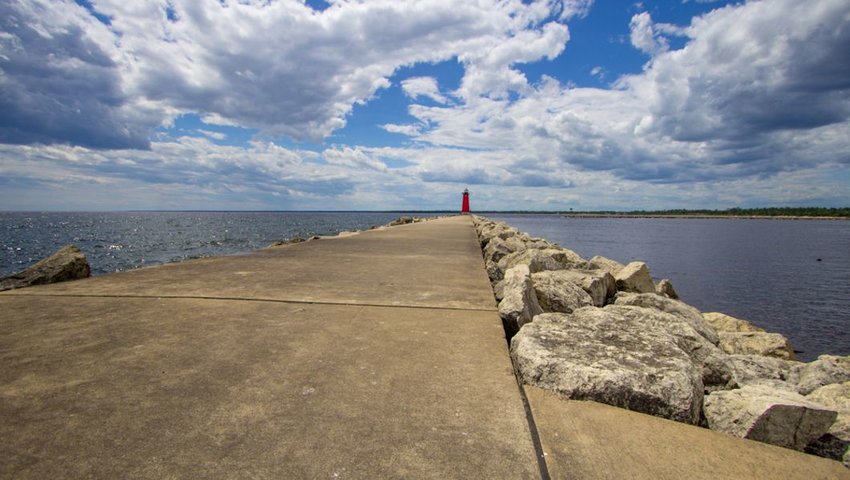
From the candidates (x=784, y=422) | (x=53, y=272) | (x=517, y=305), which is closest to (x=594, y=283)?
(x=517, y=305)

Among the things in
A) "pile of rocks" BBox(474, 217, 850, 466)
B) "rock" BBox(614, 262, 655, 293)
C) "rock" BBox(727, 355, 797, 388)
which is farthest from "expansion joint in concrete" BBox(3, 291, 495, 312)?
"rock" BBox(614, 262, 655, 293)

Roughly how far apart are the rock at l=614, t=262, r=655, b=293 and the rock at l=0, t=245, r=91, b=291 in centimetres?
656

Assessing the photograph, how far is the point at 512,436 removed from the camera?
5.27 ft

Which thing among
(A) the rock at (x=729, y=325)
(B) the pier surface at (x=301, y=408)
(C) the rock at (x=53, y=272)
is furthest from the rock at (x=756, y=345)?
(C) the rock at (x=53, y=272)

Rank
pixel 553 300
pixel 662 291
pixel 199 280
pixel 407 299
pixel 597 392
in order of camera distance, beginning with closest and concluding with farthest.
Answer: pixel 597 392, pixel 407 299, pixel 553 300, pixel 199 280, pixel 662 291

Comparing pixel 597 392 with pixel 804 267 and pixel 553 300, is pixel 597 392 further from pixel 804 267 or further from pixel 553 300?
pixel 804 267

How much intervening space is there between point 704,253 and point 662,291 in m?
19.5

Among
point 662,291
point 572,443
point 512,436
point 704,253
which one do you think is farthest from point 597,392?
point 704,253

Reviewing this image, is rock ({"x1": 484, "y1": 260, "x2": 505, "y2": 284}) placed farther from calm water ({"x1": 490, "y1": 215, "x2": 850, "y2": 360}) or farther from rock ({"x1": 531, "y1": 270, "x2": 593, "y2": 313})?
calm water ({"x1": 490, "y1": 215, "x2": 850, "y2": 360})

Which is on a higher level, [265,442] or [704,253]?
[265,442]

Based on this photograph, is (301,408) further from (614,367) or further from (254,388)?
(614,367)

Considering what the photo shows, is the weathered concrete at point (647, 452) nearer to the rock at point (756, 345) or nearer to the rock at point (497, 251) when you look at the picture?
the rock at point (756, 345)

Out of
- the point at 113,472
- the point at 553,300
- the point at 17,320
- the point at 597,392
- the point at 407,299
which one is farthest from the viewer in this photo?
the point at 553,300

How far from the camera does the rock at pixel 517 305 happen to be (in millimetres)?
3002
